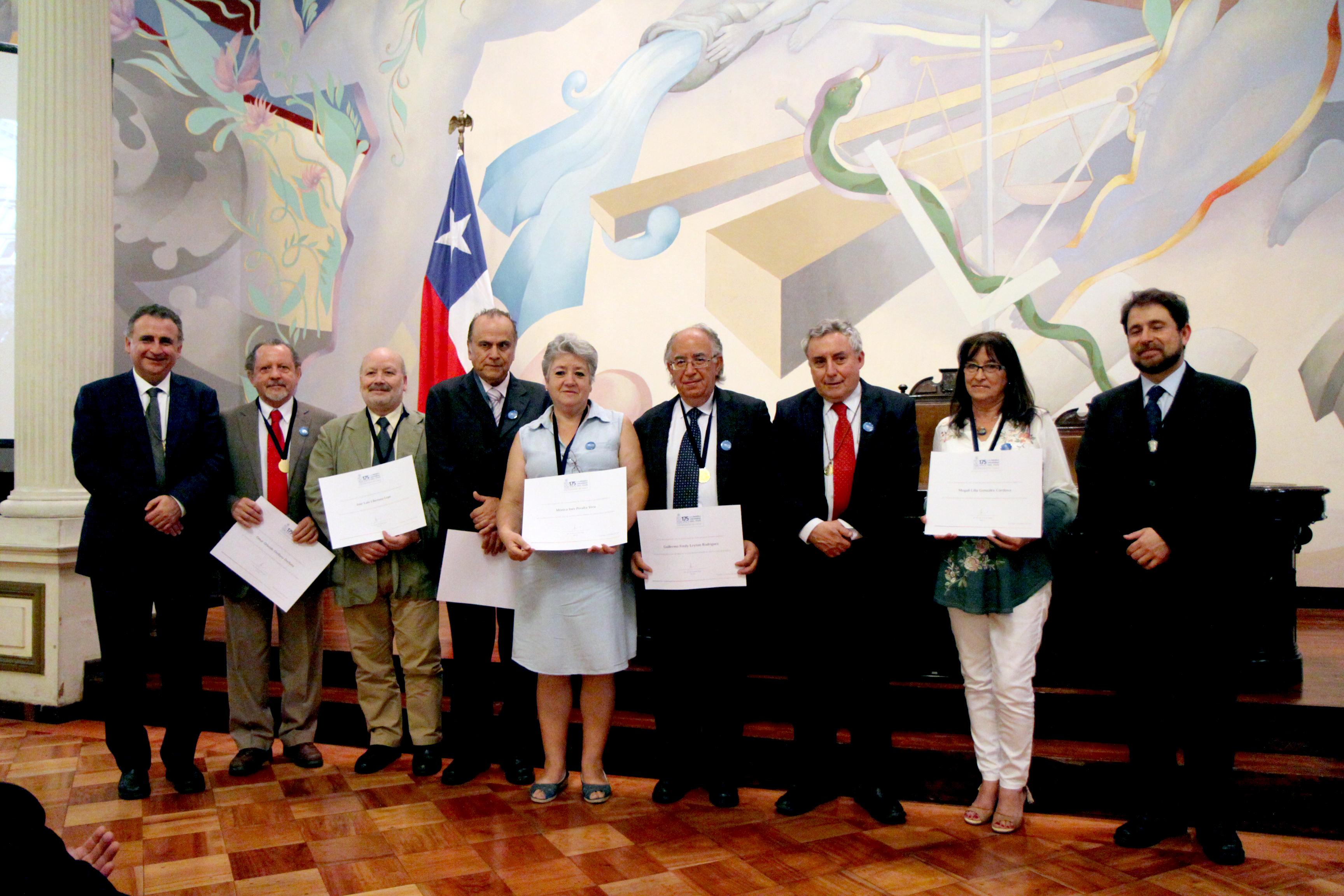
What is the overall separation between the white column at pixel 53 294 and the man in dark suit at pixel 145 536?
1339mm

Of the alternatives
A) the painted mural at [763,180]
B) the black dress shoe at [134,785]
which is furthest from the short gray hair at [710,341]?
the painted mural at [763,180]

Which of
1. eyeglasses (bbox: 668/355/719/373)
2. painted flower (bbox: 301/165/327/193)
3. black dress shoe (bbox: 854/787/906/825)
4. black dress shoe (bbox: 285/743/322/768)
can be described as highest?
painted flower (bbox: 301/165/327/193)

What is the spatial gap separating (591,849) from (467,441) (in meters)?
1.32

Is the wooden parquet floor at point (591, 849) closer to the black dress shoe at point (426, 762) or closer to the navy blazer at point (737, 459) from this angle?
the black dress shoe at point (426, 762)

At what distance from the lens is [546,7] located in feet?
20.0

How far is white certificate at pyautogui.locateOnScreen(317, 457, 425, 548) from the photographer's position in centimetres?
289

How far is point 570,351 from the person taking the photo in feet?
8.87

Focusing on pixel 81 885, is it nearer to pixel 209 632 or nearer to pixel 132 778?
pixel 132 778

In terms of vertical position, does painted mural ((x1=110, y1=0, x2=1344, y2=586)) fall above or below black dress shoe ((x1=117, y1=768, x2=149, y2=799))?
above

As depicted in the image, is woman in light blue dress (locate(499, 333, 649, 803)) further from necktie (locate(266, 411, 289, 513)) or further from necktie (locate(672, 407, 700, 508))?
necktie (locate(266, 411, 289, 513))

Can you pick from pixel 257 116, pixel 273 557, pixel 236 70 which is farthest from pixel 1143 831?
pixel 236 70

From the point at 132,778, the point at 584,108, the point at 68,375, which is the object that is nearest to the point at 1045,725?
the point at 132,778

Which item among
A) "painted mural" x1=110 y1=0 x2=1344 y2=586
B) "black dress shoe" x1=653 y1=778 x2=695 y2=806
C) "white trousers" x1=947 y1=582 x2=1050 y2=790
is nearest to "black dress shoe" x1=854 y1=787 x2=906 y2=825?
"white trousers" x1=947 y1=582 x2=1050 y2=790

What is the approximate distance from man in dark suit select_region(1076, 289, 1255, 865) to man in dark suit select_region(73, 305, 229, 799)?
2832 millimetres
